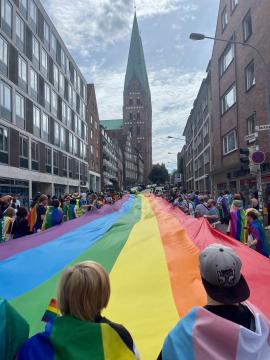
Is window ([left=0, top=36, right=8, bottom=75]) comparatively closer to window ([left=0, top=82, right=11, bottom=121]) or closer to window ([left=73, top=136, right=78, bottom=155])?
window ([left=0, top=82, right=11, bottom=121])

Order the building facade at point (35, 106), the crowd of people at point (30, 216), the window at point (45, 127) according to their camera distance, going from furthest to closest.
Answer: the window at point (45, 127), the building facade at point (35, 106), the crowd of people at point (30, 216)

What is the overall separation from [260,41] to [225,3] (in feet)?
32.1

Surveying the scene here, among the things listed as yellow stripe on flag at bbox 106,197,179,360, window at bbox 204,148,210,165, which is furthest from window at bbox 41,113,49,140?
yellow stripe on flag at bbox 106,197,179,360

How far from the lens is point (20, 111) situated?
31.9m

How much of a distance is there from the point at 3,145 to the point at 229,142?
16009 millimetres

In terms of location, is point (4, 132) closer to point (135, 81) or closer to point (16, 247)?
point (16, 247)

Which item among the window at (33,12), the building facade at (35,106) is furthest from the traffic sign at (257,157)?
the window at (33,12)

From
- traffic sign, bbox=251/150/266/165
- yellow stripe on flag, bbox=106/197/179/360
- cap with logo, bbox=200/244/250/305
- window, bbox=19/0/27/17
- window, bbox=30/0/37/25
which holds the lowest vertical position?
yellow stripe on flag, bbox=106/197/179/360

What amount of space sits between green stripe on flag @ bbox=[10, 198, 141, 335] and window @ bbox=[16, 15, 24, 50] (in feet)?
84.4

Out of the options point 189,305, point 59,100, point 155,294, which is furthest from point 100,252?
point 59,100

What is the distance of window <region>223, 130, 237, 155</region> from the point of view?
26609 millimetres

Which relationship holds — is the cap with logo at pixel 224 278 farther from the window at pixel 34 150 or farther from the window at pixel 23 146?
the window at pixel 34 150

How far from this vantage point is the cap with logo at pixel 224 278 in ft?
7.49

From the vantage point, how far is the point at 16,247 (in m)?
7.64
